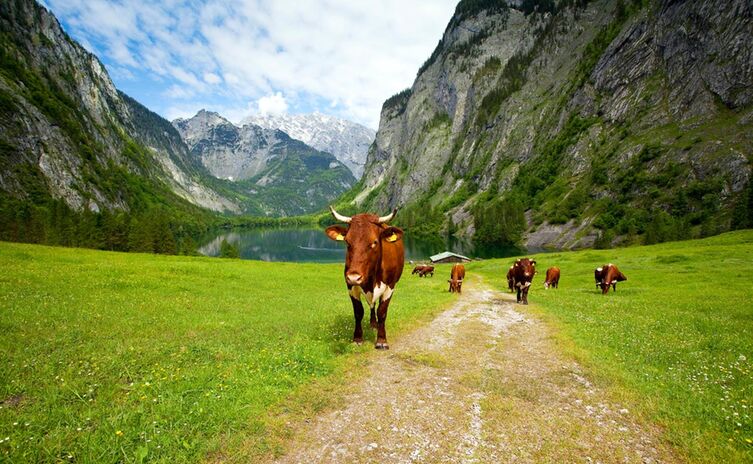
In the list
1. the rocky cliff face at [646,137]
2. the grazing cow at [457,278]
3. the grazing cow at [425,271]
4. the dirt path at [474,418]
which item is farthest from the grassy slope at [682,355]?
the rocky cliff face at [646,137]

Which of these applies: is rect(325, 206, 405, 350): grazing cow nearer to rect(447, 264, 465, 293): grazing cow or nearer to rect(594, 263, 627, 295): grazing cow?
rect(447, 264, 465, 293): grazing cow

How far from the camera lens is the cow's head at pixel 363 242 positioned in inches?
424

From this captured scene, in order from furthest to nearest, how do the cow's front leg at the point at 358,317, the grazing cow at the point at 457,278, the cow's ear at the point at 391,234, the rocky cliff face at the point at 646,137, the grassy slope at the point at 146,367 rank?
the rocky cliff face at the point at 646,137
the grazing cow at the point at 457,278
the cow's front leg at the point at 358,317
the cow's ear at the point at 391,234
the grassy slope at the point at 146,367

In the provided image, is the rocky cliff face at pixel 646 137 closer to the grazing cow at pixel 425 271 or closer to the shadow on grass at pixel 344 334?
the grazing cow at pixel 425 271

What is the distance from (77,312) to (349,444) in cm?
1439

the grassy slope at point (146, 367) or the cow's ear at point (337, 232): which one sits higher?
the cow's ear at point (337, 232)

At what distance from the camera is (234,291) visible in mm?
27391

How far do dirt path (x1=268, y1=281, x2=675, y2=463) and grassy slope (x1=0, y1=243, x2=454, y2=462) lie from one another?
4.83 feet

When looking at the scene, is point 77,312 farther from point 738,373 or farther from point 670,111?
point 670,111

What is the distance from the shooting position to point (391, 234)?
1243 cm

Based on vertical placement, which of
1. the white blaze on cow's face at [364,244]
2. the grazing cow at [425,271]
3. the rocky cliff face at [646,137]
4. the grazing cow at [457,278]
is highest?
the rocky cliff face at [646,137]

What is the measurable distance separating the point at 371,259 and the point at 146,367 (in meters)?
6.96

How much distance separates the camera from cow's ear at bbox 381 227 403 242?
1227 cm

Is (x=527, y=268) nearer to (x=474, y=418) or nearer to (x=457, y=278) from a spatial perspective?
(x=457, y=278)
